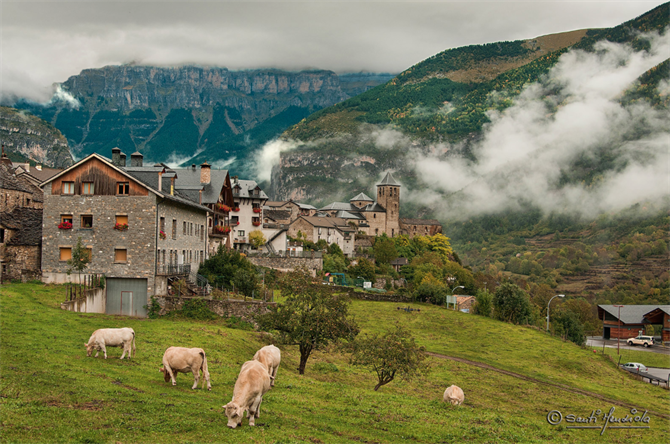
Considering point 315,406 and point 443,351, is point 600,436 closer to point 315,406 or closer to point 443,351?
point 315,406

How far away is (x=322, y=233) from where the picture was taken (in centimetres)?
11194

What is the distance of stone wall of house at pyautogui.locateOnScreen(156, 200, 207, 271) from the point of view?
39.8 meters

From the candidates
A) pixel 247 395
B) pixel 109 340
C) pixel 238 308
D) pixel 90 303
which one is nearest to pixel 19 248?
pixel 90 303

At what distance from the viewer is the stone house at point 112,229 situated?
125 ft

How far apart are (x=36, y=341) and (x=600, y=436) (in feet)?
78.3

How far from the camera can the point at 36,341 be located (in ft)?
71.6

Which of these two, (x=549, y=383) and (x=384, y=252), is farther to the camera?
(x=384, y=252)

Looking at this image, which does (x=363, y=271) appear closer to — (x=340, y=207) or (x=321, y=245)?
(x=321, y=245)

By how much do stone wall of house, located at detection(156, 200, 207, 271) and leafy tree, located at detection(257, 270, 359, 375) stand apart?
14278 mm

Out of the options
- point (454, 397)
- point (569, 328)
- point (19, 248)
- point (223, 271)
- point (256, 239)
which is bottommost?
point (569, 328)

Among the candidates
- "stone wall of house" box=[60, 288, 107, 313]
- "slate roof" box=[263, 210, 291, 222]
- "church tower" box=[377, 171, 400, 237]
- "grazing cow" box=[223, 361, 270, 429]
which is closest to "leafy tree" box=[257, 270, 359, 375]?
"grazing cow" box=[223, 361, 270, 429]

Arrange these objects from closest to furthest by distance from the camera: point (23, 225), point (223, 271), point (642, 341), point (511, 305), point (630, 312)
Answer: point (23, 225)
point (223, 271)
point (511, 305)
point (642, 341)
point (630, 312)

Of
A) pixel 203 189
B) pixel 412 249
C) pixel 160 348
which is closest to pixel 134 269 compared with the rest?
pixel 160 348

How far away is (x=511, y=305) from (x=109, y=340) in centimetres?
6280
